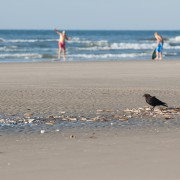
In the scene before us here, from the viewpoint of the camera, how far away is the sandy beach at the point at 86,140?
642 centimetres

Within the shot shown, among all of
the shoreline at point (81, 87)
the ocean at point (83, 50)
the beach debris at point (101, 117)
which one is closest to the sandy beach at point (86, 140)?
the shoreline at point (81, 87)

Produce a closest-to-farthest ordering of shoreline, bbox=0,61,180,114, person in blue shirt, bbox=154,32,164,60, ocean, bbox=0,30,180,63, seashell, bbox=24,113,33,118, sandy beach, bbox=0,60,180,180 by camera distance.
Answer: sandy beach, bbox=0,60,180,180 < seashell, bbox=24,113,33,118 < shoreline, bbox=0,61,180,114 < person in blue shirt, bbox=154,32,164,60 < ocean, bbox=0,30,180,63

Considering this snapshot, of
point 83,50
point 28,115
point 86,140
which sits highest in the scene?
point 86,140

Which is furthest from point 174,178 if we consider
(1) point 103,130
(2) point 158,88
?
(2) point 158,88

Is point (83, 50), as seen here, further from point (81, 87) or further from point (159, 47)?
point (81, 87)

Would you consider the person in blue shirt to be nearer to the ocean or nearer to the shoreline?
the ocean

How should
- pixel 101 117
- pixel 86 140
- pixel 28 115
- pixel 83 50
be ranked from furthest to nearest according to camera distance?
pixel 83 50, pixel 28 115, pixel 101 117, pixel 86 140

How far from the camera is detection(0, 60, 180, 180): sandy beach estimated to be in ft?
21.1

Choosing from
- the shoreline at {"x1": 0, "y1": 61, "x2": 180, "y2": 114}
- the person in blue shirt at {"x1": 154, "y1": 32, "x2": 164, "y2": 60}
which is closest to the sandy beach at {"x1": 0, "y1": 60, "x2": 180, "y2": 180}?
the shoreline at {"x1": 0, "y1": 61, "x2": 180, "y2": 114}

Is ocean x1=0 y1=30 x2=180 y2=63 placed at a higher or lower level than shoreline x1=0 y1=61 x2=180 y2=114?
lower

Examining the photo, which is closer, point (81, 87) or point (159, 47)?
point (81, 87)

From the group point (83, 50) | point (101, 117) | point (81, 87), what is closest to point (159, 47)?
point (81, 87)

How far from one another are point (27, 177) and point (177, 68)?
16.4m

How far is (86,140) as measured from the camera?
829cm
